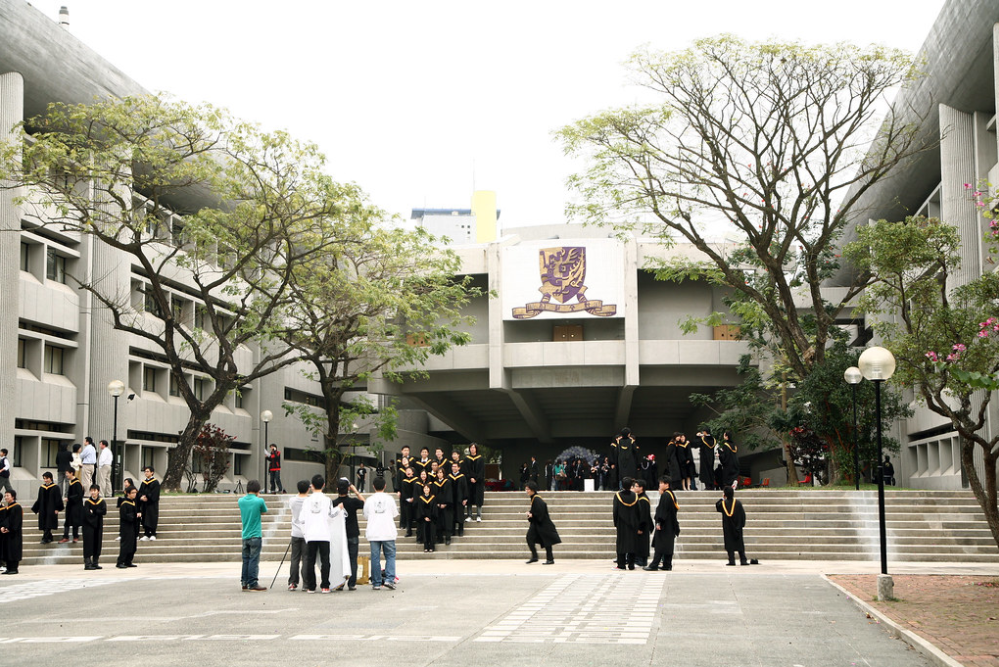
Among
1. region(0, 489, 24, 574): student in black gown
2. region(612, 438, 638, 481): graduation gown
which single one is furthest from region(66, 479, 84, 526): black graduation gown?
region(612, 438, 638, 481): graduation gown

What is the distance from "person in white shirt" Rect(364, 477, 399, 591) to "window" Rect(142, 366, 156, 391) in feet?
95.8

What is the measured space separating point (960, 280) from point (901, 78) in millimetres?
6631

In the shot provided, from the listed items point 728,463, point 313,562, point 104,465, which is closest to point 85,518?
point 313,562

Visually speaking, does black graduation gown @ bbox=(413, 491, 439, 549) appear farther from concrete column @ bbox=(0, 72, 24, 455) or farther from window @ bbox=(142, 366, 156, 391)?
window @ bbox=(142, 366, 156, 391)

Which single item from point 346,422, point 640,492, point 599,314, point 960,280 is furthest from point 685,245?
point 640,492

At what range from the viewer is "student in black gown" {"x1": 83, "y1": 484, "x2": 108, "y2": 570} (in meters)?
19.5

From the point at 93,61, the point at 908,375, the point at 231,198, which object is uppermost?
the point at 93,61

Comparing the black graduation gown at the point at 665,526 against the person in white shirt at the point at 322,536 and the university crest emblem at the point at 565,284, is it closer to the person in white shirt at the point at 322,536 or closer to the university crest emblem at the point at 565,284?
the person in white shirt at the point at 322,536

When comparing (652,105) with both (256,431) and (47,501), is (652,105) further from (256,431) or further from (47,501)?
(256,431)

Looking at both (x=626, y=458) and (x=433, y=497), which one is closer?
(x=433, y=497)

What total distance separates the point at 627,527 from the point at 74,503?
12080mm

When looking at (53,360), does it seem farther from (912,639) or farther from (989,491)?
(912,639)

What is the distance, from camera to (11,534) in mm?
19406

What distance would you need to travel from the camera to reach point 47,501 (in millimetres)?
22172
